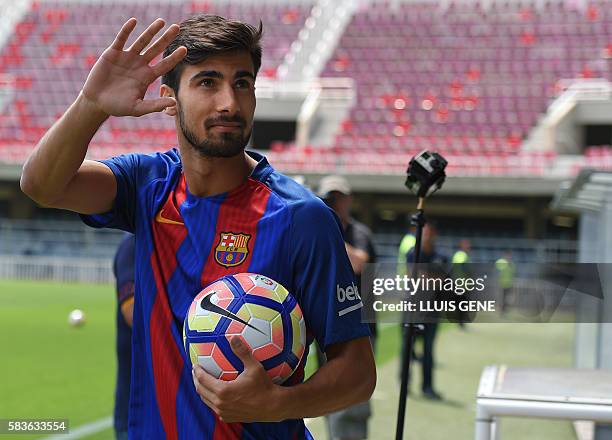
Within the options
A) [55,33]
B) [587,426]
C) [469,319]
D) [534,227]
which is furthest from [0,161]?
[469,319]

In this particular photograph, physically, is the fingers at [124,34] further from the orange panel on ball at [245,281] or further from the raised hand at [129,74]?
the orange panel on ball at [245,281]

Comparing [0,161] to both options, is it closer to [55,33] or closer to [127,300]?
[55,33]

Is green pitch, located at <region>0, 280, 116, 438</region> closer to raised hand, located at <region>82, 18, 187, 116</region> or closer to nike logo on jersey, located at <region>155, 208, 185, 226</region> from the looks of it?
nike logo on jersey, located at <region>155, 208, 185, 226</region>

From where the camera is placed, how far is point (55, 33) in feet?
137

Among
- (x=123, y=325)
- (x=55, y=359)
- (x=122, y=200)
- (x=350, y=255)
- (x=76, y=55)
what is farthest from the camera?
(x=76, y=55)

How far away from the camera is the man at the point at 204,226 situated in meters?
2.36

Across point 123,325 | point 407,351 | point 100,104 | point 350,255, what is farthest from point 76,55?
point 100,104

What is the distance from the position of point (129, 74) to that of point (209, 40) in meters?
0.24

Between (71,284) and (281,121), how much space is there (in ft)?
40.3

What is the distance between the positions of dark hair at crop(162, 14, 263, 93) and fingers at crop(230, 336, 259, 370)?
2.52 feet

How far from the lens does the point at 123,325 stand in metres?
5.01

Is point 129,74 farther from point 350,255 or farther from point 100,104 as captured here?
point 350,255

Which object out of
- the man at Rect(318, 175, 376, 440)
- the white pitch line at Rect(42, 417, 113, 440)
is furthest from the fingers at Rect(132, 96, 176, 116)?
the white pitch line at Rect(42, 417, 113, 440)

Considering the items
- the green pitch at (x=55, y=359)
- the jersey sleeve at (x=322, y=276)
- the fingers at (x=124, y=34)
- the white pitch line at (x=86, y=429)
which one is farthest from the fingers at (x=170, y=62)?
the green pitch at (x=55, y=359)
